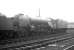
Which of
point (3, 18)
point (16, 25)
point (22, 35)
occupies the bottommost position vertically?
point (22, 35)

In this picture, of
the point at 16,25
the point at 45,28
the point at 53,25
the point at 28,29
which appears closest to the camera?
the point at 16,25

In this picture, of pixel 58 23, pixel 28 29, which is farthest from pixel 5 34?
pixel 58 23

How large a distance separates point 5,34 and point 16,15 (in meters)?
3.84

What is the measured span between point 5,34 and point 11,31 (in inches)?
43.3

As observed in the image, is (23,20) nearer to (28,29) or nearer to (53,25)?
(28,29)

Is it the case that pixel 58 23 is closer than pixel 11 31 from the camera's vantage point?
No

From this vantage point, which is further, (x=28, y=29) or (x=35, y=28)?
(x=35, y=28)

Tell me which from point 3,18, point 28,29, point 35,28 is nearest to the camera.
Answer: point 3,18

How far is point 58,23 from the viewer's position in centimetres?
2681

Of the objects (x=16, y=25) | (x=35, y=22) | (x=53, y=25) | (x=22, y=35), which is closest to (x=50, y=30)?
(x=53, y=25)

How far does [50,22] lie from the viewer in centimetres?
2627

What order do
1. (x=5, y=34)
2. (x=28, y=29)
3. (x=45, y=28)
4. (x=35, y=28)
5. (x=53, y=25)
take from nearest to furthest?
(x=5, y=34) → (x=28, y=29) → (x=35, y=28) → (x=45, y=28) → (x=53, y=25)

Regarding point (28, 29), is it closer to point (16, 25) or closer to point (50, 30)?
point (16, 25)

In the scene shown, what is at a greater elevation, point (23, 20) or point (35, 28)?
point (23, 20)
